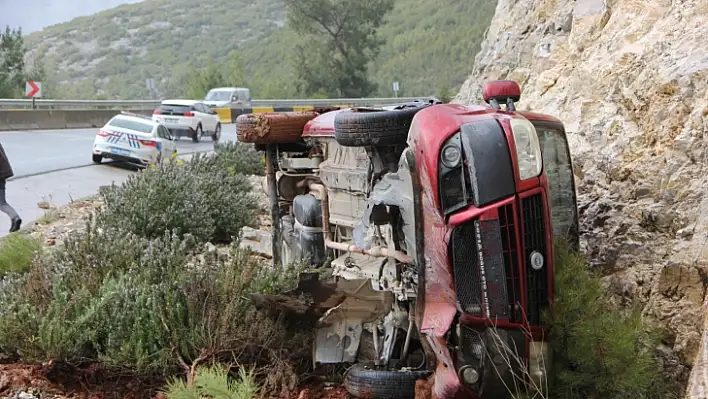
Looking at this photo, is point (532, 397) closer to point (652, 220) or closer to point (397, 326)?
point (397, 326)

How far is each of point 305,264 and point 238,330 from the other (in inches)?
30.5

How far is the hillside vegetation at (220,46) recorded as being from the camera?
68688mm

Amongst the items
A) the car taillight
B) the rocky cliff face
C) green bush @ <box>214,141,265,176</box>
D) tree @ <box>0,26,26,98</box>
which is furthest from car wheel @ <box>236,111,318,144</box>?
tree @ <box>0,26,26,98</box>

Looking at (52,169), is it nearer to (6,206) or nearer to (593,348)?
(6,206)

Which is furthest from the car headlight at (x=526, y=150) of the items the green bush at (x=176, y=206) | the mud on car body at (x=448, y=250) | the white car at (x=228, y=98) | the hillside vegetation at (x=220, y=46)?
the hillside vegetation at (x=220, y=46)

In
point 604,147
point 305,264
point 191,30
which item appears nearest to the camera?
point 305,264

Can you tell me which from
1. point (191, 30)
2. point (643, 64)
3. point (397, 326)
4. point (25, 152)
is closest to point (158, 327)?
point (397, 326)

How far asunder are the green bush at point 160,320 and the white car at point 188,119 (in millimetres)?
25981

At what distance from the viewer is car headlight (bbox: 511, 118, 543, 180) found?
443 centimetres

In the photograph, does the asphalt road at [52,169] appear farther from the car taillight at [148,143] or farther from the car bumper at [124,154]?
the car taillight at [148,143]

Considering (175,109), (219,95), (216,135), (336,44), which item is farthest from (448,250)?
(336,44)

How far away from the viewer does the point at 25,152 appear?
23.6 m

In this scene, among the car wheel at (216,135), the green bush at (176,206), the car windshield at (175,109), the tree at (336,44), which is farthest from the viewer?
the tree at (336,44)

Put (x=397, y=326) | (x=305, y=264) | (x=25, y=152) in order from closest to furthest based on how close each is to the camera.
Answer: (x=397, y=326) → (x=305, y=264) → (x=25, y=152)
